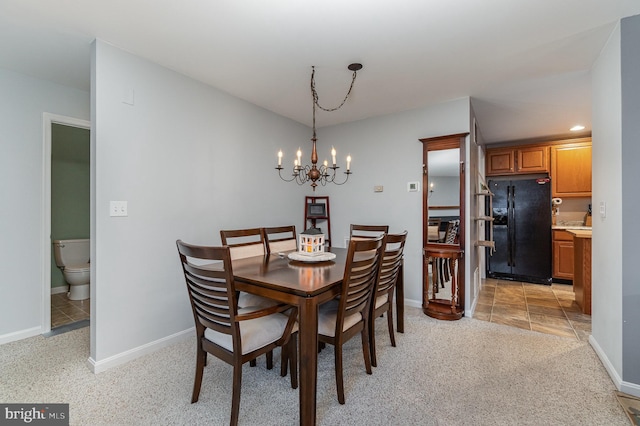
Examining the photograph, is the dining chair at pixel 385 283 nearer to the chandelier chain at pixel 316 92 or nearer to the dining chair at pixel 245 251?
the dining chair at pixel 245 251

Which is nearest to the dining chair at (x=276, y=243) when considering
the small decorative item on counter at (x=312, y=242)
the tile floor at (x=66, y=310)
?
the small decorative item on counter at (x=312, y=242)

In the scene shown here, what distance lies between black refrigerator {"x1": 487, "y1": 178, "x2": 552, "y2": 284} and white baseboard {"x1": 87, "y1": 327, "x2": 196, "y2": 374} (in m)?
4.66

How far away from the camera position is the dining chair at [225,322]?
1456 millimetres

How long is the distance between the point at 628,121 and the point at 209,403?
309 cm

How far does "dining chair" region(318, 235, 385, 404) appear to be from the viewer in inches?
64.6

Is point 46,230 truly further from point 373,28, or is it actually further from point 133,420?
point 373,28

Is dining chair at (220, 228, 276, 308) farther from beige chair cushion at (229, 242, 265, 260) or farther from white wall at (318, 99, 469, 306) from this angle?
white wall at (318, 99, 469, 306)

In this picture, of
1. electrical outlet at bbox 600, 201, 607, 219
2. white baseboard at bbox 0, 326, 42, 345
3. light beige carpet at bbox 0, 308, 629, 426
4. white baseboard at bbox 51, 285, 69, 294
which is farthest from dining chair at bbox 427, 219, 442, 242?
white baseboard at bbox 51, 285, 69, 294

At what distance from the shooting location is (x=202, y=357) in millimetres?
1687

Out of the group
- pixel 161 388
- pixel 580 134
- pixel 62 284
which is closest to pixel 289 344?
pixel 161 388

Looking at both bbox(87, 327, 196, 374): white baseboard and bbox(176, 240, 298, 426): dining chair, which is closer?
bbox(176, 240, 298, 426): dining chair

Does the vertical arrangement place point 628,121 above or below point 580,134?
below

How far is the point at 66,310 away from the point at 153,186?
2.13 m

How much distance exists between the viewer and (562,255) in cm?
445
